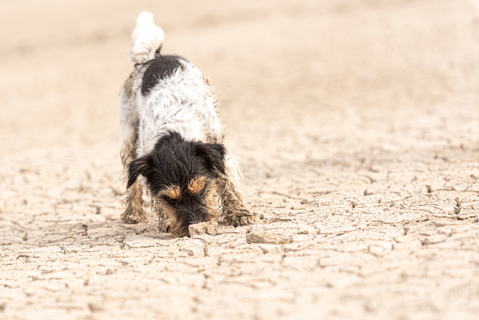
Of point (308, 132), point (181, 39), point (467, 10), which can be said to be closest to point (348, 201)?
point (308, 132)

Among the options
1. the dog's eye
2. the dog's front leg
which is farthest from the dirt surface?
the dog's eye

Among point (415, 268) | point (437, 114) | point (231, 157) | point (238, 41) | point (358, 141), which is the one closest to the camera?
point (415, 268)

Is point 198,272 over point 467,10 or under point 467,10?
under

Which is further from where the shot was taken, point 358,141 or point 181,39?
point 181,39

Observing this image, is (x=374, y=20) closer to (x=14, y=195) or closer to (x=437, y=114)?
(x=437, y=114)

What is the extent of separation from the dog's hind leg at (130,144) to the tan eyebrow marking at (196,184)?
4.67 feet

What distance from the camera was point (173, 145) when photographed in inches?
168

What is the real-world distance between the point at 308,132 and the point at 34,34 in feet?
53.1

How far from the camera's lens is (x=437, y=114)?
27.3ft

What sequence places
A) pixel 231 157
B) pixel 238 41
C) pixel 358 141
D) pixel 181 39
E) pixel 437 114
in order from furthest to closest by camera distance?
pixel 181 39 < pixel 238 41 < pixel 437 114 < pixel 358 141 < pixel 231 157

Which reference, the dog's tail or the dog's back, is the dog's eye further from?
the dog's tail

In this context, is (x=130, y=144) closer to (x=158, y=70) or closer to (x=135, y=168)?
(x=158, y=70)

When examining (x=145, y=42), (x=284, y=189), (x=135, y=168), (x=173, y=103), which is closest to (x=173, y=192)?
(x=135, y=168)

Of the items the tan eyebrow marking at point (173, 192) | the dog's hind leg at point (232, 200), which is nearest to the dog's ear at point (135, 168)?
the tan eyebrow marking at point (173, 192)
